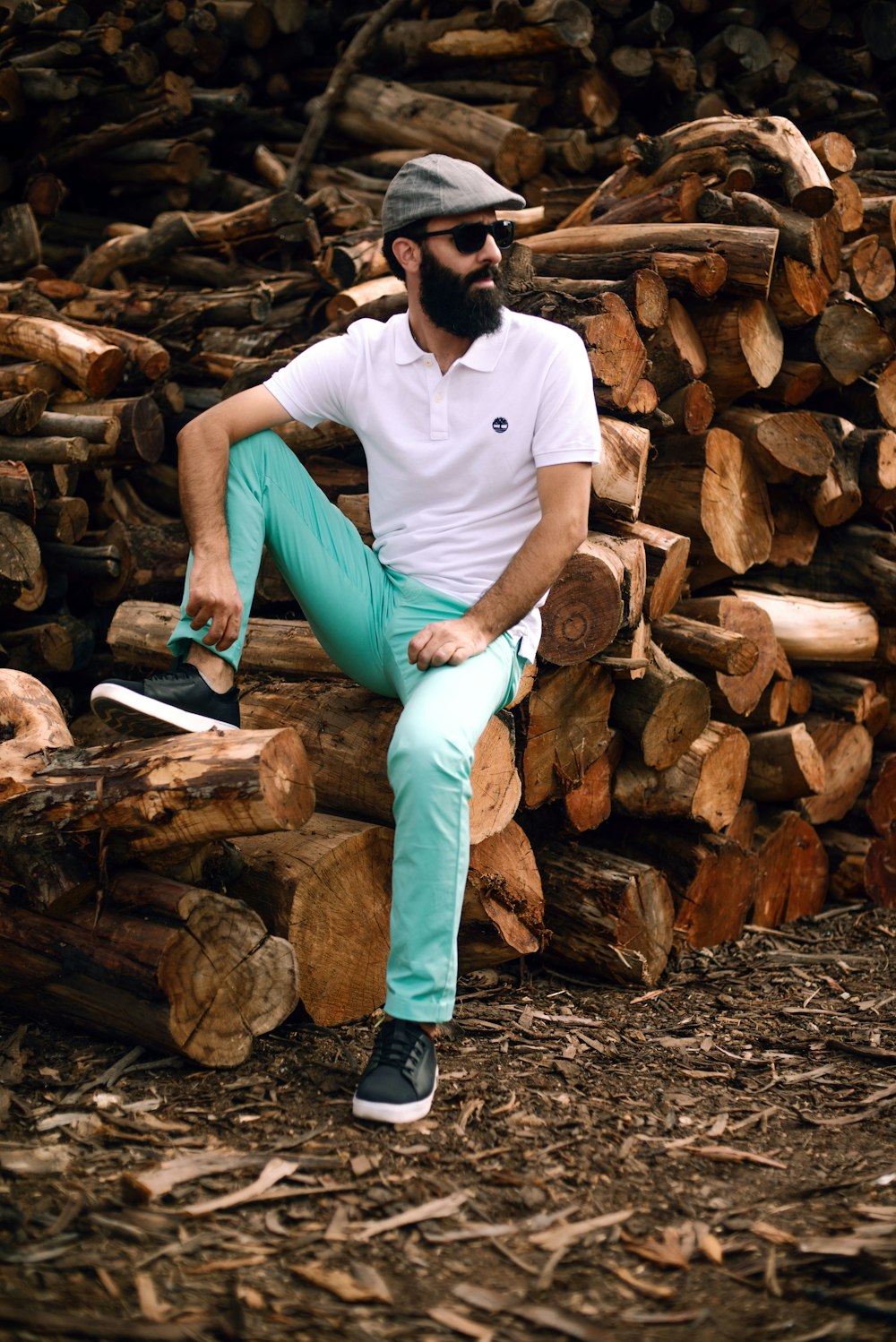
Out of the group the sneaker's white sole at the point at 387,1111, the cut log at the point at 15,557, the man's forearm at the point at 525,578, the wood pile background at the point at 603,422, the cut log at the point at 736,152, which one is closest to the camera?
the sneaker's white sole at the point at 387,1111

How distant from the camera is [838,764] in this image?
607cm

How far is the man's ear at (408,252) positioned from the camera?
13.0 ft

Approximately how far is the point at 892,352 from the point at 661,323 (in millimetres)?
1429

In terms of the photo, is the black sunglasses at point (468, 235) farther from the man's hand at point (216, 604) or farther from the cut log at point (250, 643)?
the cut log at point (250, 643)

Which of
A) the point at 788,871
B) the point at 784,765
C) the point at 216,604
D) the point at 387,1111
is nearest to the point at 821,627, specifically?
the point at 784,765

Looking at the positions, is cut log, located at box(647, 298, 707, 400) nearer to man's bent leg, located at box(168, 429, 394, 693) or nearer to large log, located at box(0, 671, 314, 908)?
man's bent leg, located at box(168, 429, 394, 693)

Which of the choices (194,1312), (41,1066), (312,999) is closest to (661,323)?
(312,999)

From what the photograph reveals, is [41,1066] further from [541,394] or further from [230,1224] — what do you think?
[541,394]

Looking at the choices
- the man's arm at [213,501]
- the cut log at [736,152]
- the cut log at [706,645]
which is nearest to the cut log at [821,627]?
the cut log at [706,645]

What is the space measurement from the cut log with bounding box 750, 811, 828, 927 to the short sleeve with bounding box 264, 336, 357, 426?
2.89m

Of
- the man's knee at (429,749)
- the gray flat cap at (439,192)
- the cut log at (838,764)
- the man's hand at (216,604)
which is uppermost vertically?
the gray flat cap at (439,192)

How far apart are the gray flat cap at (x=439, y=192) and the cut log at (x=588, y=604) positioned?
1.17 m

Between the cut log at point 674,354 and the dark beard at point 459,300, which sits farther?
the cut log at point 674,354

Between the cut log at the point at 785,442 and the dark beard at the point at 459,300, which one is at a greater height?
the dark beard at the point at 459,300
